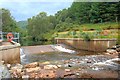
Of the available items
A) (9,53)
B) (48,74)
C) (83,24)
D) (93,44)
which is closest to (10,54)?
(9,53)

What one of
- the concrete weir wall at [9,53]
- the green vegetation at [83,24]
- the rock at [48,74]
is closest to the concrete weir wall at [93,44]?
the green vegetation at [83,24]

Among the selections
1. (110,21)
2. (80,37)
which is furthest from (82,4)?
(80,37)

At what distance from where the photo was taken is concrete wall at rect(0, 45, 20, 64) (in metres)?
11.1

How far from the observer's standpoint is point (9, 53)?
1178 cm

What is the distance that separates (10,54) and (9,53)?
121 mm

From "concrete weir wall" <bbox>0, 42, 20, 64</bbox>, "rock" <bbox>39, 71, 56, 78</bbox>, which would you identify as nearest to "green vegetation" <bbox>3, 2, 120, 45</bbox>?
"concrete weir wall" <bbox>0, 42, 20, 64</bbox>

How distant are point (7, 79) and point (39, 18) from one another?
36.8 metres

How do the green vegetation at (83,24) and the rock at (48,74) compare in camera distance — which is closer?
the rock at (48,74)

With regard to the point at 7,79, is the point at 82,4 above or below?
above

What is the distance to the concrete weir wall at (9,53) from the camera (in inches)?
437

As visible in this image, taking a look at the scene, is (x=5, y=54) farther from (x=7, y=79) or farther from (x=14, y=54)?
(x=7, y=79)

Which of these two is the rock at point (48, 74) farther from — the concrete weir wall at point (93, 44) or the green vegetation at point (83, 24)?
the green vegetation at point (83, 24)

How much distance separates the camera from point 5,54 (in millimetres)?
11328

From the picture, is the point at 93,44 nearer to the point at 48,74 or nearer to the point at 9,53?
the point at 9,53
